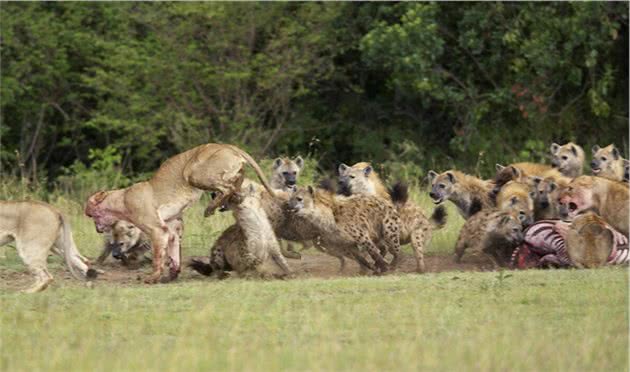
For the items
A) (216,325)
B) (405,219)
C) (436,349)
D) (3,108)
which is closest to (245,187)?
(405,219)

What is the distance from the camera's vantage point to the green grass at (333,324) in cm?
716

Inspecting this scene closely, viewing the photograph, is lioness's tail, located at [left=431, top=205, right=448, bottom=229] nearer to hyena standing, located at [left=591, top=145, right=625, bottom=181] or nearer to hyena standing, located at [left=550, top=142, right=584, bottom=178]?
hyena standing, located at [left=591, top=145, right=625, bottom=181]

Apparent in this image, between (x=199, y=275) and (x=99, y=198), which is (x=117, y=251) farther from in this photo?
(x=199, y=275)

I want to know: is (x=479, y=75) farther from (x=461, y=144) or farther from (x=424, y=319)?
(x=424, y=319)

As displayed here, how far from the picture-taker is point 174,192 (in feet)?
36.9

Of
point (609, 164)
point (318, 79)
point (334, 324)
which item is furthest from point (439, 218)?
point (318, 79)

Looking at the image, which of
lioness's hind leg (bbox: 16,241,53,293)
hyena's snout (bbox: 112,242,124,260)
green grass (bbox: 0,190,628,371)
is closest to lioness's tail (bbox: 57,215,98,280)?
green grass (bbox: 0,190,628,371)

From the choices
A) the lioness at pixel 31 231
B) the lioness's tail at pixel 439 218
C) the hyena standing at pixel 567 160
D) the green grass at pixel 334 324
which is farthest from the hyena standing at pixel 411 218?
the lioness at pixel 31 231

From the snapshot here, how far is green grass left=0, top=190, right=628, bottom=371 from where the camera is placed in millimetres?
7160

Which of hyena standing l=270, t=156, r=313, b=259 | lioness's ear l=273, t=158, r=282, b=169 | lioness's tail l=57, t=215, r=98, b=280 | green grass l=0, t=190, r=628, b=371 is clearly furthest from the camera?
lioness's ear l=273, t=158, r=282, b=169

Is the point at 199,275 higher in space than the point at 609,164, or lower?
lower

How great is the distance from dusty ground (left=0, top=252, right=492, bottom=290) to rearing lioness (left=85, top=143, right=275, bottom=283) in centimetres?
29

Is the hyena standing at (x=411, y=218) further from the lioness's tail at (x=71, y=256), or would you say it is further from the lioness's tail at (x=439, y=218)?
the lioness's tail at (x=71, y=256)

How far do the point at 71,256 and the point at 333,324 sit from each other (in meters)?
2.96
